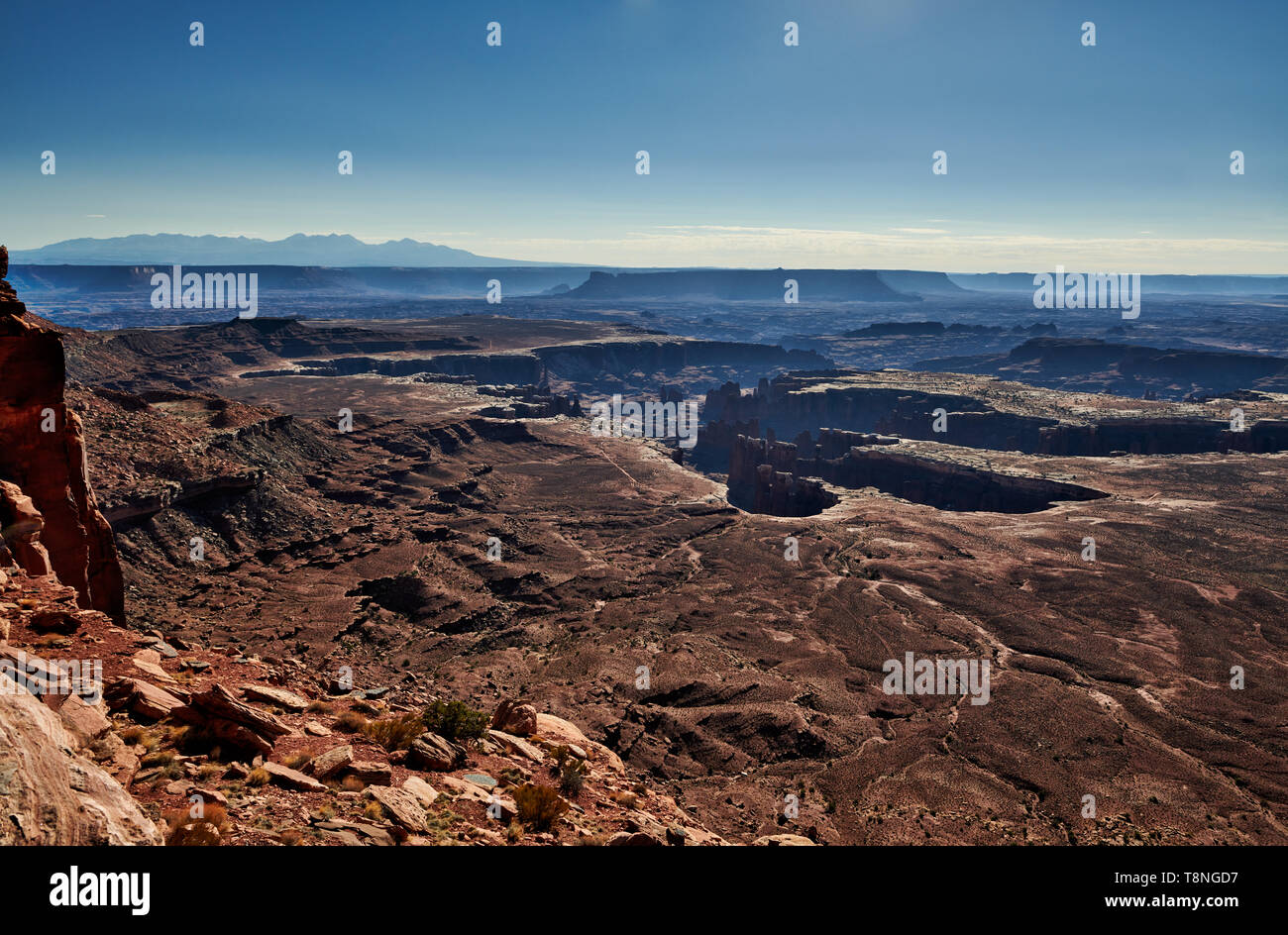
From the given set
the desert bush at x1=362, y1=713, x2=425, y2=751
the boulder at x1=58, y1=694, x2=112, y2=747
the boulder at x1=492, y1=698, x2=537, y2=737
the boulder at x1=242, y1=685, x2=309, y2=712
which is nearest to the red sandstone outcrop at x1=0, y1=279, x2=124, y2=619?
the boulder at x1=242, y1=685, x2=309, y2=712

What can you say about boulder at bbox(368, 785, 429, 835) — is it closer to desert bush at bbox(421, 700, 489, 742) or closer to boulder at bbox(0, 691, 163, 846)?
boulder at bbox(0, 691, 163, 846)

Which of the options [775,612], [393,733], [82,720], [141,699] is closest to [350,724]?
[393,733]

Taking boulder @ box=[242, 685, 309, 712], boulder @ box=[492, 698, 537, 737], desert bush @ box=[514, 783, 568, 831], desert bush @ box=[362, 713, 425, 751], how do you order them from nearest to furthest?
1. desert bush @ box=[514, 783, 568, 831]
2. desert bush @ box=[362, 713, 425, 751]
3. boulder @ box=[242, 685, 309, 712]
4. boulder @ box=[492, 698, 537, 737]

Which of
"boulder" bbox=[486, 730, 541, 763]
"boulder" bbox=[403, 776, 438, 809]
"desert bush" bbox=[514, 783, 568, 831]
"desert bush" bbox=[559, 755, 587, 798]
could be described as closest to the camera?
"boulder" bbox=[403, 776, 438, 809]

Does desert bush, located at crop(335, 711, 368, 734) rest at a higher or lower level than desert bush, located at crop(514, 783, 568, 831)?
higher

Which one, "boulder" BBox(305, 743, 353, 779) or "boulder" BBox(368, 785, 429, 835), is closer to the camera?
"boulder" BBox(368, 785, 429, 835)

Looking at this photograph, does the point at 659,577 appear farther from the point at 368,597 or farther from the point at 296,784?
the point at 296,784

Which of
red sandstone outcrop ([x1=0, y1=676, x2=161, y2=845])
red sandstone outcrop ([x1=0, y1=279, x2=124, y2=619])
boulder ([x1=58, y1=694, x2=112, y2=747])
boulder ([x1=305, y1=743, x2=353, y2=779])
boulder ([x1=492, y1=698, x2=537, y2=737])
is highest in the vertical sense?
red sandstone outcrop ([x1=0, y1=279, x2=124, y2=619])
